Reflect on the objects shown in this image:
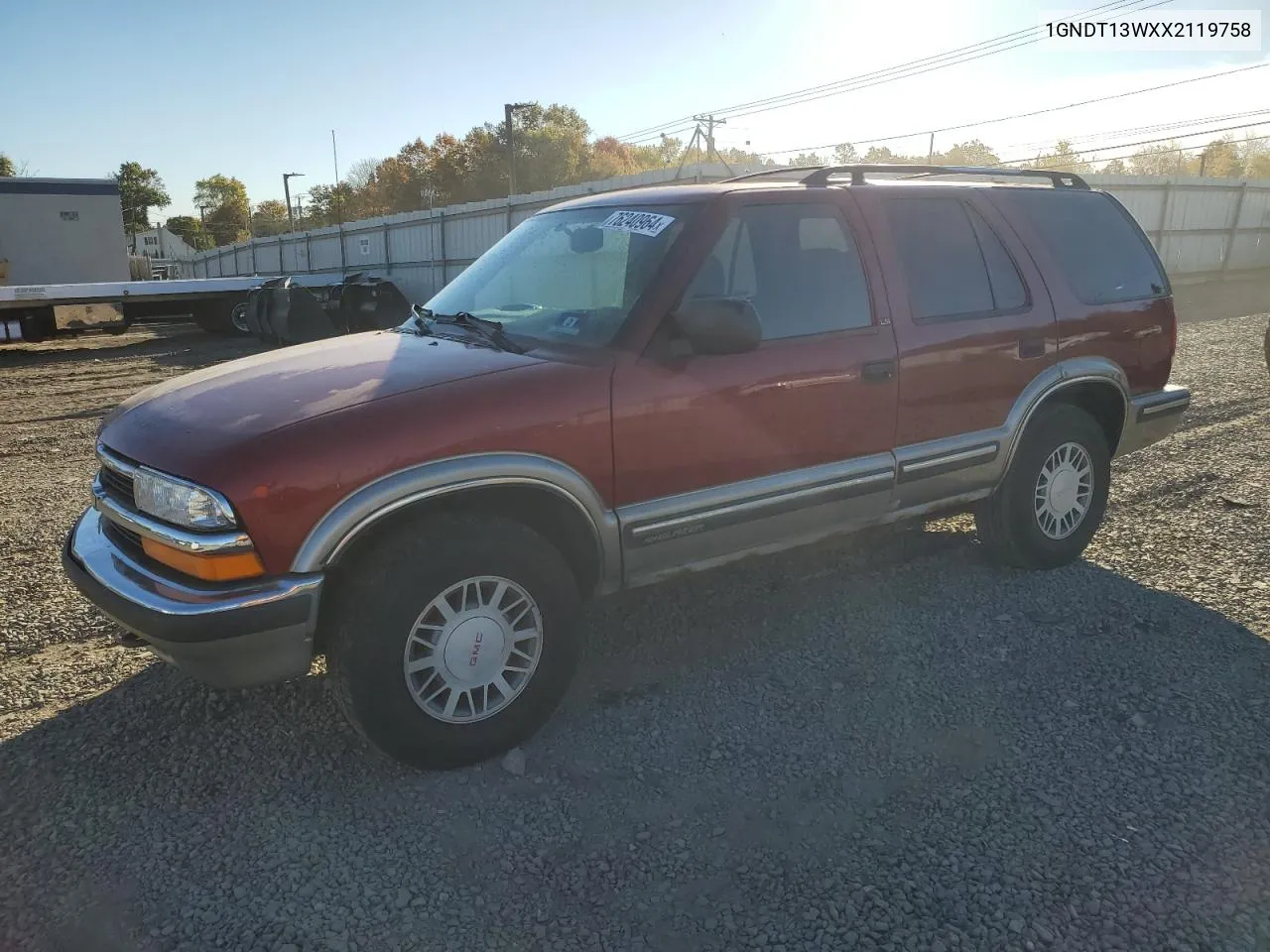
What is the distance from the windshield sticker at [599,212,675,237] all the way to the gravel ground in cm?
182

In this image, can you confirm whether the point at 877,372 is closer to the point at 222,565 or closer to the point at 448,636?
the point at 448,636

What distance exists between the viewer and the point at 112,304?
1705cm

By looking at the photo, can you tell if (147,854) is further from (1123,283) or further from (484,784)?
(1123,283)

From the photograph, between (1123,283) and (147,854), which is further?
(1123,283)

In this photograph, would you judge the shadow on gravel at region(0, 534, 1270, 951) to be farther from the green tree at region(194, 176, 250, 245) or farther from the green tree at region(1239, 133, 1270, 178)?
the green tree at region(194, 176, 250, 245)

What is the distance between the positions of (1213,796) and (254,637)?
3.07 meters

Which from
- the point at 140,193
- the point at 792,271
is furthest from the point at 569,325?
the point at 140,193

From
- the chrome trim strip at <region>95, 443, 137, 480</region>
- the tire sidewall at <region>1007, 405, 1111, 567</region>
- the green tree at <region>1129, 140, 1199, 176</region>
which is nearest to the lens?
the chrome trim strip at <region>95, 443, 137, 480</region>

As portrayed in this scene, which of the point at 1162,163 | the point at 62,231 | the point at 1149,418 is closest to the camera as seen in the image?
the point at 1149,418

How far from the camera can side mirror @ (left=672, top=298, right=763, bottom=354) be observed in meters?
3.13

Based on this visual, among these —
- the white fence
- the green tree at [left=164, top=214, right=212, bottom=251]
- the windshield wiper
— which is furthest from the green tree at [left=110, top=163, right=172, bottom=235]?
the windshield wiper

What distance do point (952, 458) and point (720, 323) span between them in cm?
165

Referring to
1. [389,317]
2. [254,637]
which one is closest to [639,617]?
[254,637]

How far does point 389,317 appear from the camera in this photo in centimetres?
1498
